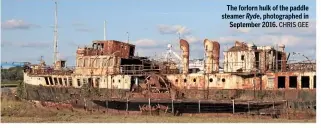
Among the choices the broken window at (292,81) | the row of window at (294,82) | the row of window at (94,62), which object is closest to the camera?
the row of window at (294,82)

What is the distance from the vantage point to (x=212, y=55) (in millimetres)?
33469

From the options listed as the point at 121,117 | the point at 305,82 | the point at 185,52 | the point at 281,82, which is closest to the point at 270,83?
the point at 281,82

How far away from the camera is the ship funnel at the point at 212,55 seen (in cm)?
3322

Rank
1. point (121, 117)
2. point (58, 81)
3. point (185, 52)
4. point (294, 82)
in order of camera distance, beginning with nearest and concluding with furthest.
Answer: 1. point (121, 117)
2. point (294, 82)
3. point (185, 52)
4. point (58, 81)

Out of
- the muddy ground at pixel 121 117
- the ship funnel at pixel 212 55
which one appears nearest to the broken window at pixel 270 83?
the muddy ground at pixel 121 117

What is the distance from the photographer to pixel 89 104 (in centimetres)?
3622

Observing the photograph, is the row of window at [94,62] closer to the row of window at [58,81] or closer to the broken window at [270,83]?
the row of window at [58,81]

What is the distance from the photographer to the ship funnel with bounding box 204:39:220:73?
109ft

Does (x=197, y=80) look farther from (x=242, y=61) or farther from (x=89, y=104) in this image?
(x=89, y=104)

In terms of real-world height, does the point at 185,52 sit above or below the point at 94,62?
above

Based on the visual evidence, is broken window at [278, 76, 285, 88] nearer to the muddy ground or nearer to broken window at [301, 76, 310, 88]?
broken window at [301, 76, 310, 88]

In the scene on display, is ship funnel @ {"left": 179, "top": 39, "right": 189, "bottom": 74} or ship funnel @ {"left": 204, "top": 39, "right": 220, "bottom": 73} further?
ship funnel @ {"left": 179, "top": 39, "right": 189, "bottom": 74}

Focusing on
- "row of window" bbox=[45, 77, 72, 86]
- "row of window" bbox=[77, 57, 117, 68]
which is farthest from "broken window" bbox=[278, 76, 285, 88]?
"row of window" bbox=[45, 77, 72, 86]

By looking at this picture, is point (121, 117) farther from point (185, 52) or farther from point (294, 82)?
point (294, 82)
